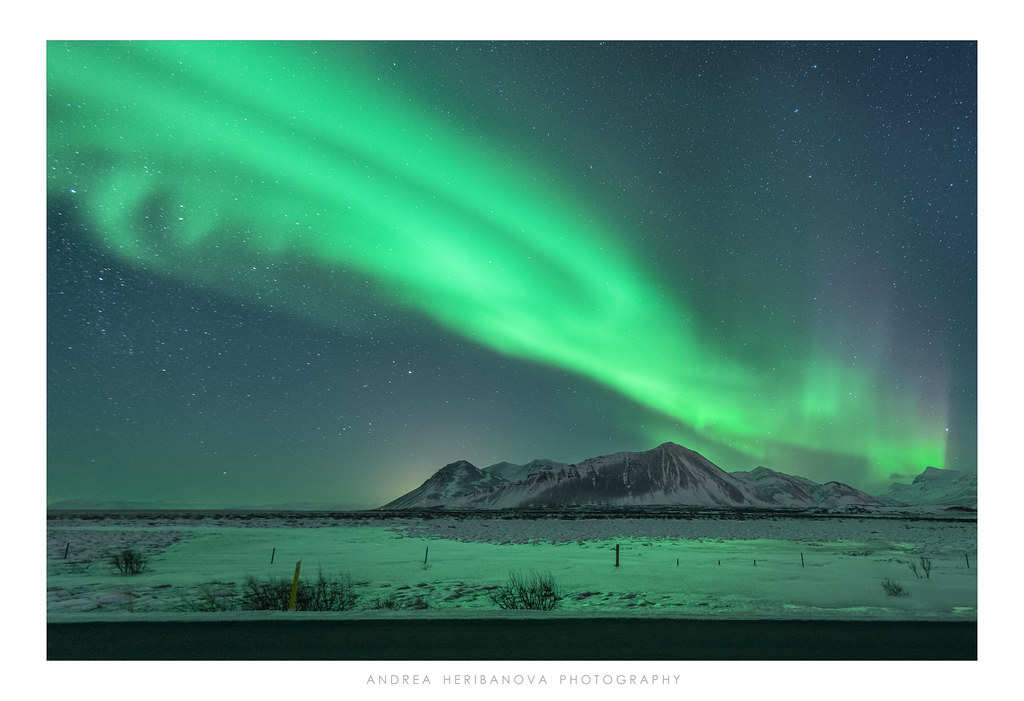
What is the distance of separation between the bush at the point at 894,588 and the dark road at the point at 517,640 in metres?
8.09

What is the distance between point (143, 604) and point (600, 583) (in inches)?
427

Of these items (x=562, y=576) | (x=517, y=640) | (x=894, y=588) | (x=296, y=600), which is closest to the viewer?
(x=517, y=640)

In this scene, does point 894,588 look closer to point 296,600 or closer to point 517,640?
point 517,640

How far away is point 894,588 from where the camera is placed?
15453 millimetres

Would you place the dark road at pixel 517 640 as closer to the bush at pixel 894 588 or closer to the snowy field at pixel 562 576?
the snowy field at pixel 562 576

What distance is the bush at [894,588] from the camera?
1491 cm

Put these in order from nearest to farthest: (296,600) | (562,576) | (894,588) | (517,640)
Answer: (517,640) < (296,600) < (894,588) < (562,576)

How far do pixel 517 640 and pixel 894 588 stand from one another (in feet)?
41.3

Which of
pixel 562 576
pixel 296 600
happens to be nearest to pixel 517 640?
pixel 296 600

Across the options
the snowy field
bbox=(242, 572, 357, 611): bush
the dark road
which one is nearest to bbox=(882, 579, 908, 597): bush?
the snowy field

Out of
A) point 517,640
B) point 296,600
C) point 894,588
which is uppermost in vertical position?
point 517,640

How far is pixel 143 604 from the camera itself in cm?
1299
